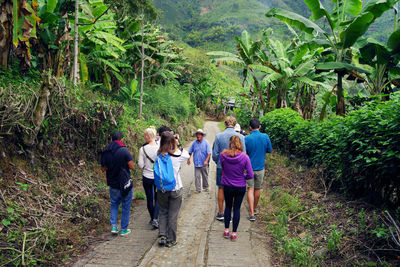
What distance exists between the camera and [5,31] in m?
6.43

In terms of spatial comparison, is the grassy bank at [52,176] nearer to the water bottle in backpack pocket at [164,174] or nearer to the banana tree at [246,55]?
the water bottle in backpack pocket at [164,174]

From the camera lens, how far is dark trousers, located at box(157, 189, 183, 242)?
15.6ft

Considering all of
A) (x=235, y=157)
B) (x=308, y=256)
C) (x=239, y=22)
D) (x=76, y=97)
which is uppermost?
(x=239, y=22)

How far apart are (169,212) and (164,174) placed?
0.71m

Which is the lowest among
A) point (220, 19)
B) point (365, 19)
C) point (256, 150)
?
point (256, 150)

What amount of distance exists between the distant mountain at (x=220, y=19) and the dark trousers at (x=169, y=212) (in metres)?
55.1

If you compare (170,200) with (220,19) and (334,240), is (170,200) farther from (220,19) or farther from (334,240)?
(220,19)

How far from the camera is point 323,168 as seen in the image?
648 cm

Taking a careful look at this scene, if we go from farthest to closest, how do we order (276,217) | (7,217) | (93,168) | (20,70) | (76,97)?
(20,70) < (93,168) < (76,97) < (276,217) < (7,217)

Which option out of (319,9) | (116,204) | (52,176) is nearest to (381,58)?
(319,9)

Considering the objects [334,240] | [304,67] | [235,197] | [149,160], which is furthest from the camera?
[304,67]

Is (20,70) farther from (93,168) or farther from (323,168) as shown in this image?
(323,168)

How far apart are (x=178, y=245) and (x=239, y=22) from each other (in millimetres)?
85500

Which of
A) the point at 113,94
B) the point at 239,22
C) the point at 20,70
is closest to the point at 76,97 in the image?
the point at 20,70
